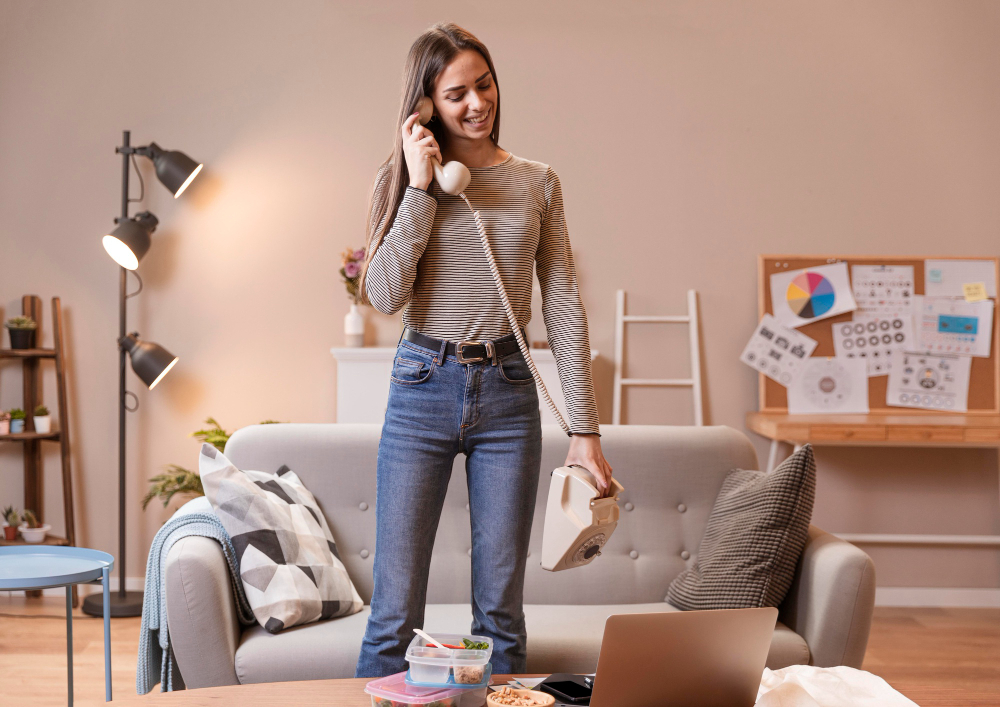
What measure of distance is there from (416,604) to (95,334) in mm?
2831

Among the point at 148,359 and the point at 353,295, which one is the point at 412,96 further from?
the point at 148,359

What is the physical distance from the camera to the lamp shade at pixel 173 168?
3.46 metres

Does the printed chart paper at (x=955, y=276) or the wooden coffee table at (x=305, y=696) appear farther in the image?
the printed chart paper at (x=955, y=276)

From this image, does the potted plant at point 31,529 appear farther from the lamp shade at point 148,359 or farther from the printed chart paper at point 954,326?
the printed chart paper at point 954,326

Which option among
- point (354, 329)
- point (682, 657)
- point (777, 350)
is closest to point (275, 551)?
point (682, 657)

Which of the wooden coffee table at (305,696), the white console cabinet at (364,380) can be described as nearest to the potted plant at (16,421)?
the white console cabinet at (364,380)

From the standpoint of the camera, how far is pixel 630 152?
3.72 metres

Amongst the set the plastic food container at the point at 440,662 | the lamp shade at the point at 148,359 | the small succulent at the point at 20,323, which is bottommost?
the plastic food container at the point at 440,662

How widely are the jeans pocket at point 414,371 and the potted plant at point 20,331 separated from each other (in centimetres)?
280

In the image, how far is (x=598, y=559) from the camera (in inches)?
87.9

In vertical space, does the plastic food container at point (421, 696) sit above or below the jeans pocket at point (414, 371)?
below

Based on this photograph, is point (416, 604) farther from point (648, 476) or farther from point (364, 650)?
point (648, 476)

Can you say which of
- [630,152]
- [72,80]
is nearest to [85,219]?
[72,80]

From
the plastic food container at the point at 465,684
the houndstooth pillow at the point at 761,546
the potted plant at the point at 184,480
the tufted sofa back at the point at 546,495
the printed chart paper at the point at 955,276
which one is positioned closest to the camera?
the plastic food container at the point at 465,684
